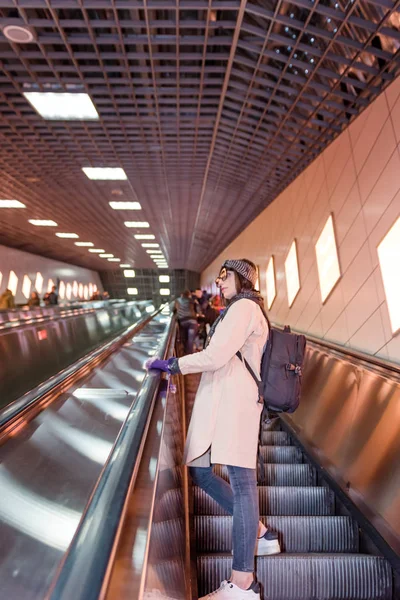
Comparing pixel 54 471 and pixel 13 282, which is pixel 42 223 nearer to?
pixel 13 282

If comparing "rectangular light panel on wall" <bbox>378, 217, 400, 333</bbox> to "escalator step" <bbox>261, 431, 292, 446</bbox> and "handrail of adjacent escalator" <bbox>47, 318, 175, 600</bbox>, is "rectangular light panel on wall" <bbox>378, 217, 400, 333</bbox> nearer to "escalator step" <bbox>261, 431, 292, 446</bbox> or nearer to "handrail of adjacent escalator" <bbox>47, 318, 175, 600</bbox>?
"escalator step" <bbox>261, 431, 292, 446</bbox>

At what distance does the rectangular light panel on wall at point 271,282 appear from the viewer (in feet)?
34.8

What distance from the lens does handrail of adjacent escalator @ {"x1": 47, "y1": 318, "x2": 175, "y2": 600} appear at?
2.46 feet

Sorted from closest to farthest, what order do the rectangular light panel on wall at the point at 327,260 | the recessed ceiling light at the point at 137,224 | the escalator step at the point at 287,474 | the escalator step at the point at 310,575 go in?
1. the escalator step at the point at 310,575
2. the escalator step at the point at 287,474
3. the rectangular light panel on wall at the point at 327,260
4. the recessed ceiling light at the point at 137,224

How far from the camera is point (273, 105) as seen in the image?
6254mm

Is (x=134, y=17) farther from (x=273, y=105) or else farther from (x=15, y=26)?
(x=273, y=105)

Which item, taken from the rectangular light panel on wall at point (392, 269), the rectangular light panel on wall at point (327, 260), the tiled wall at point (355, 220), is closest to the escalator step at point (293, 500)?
the tiled wall at point (355, 220)

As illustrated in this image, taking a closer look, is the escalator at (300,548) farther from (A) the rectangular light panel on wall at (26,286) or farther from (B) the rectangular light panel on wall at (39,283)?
(B) the rectangular light panel on wall at (39,283)

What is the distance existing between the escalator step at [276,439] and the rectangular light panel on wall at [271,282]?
20.8 ft

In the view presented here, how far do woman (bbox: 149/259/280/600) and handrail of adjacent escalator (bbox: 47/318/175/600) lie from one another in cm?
53

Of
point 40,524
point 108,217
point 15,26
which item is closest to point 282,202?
point 15,26

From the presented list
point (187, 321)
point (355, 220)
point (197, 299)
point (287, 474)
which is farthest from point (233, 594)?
point (197, 299)

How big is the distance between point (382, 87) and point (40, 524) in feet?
18.8

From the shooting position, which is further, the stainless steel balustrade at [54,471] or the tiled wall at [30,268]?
the tiled wall at [30,268]
